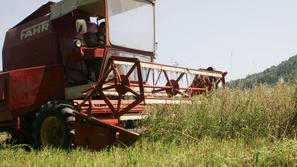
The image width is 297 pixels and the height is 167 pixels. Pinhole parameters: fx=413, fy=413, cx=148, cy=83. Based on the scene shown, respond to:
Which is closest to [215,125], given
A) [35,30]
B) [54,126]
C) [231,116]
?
[231,116]

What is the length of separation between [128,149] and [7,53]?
15.8 feet

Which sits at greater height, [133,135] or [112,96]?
[112,96]

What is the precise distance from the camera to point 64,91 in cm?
711

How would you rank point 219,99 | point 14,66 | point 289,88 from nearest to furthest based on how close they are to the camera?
point 289,88 < point 219,99 < point 14,66

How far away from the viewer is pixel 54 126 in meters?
6.22

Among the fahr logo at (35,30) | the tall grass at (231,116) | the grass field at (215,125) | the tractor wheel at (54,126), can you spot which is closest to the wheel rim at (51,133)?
the tractor wheel at (54,126)

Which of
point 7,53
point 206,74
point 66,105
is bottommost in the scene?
point 66,105

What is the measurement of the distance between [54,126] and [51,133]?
147mm

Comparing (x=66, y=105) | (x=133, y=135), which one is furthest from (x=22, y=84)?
(x=133, y=135)

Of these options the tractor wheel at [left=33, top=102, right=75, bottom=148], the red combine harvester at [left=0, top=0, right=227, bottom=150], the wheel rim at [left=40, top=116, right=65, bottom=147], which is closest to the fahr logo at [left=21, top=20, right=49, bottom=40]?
the red combine harvester at [left=0, top=0, right=227, bottom=150]

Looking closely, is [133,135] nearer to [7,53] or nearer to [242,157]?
[242,157]

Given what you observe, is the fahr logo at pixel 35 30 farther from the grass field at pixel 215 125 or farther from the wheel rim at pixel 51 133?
the grass field at pixel 215 125

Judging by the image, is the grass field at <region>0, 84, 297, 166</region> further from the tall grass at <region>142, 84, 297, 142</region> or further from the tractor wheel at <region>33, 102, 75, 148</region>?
the tractor wheel at <region>33, 102, 75, 148</region>

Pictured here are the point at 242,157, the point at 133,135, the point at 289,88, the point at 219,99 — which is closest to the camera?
the point at 242,157
